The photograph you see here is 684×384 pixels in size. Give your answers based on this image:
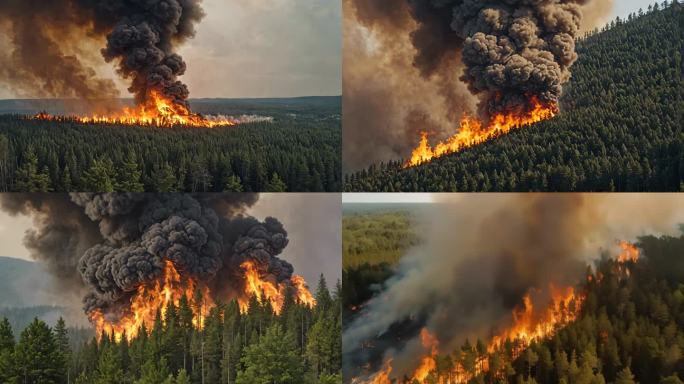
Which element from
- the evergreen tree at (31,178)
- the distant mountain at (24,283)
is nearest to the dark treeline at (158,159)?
the evergreen tree at (31,178)

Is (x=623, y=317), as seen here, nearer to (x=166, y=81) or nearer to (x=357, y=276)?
(x=357, y=276)

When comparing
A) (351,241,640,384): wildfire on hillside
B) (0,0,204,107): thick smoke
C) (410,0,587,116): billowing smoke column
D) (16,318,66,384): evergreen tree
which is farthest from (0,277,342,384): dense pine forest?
(410,0,587,116): billowing smoke column

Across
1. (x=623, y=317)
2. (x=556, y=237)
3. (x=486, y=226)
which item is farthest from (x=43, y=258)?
(x=623, y=317)

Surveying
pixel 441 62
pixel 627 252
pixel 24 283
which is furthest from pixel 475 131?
pixel 24 283

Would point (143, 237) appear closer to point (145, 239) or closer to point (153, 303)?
point (145, 239)

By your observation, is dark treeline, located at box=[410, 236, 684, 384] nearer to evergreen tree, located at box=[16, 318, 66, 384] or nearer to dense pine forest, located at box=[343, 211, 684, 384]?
dense pine forest, located at box=[343, 211, 684, 384]

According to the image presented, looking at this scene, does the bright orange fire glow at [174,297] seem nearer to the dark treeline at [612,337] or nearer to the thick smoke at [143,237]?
the thick smoke at [143,237]

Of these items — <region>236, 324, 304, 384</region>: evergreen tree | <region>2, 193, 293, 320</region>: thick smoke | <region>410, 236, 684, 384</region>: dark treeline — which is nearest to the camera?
<region>410, 236, 684, 384</region>: dark treeline
